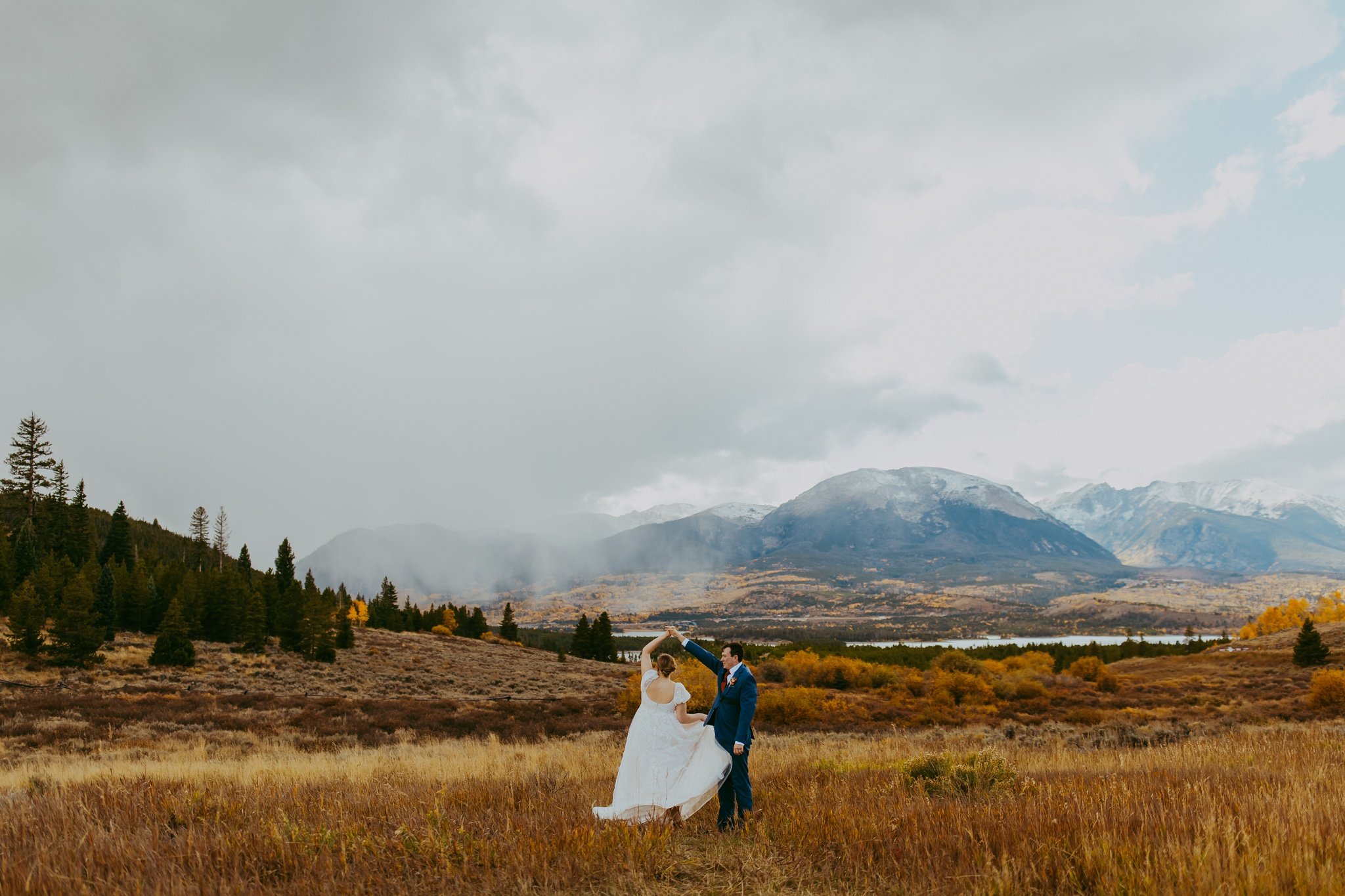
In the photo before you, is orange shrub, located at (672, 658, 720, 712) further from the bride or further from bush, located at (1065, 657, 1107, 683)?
bush, located at (1065, 657, 1107, 683)

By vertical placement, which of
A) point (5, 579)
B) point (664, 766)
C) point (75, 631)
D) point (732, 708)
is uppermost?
point (732, 708)

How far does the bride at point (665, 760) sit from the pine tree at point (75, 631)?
4825cm

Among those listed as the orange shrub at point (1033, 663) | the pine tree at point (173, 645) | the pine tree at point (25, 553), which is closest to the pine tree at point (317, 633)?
the pine tree at point (173, 645)

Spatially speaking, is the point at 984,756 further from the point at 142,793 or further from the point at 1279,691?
the point at 1279,691

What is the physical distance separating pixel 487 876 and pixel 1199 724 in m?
25.7

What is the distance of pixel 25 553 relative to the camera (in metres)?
57.2

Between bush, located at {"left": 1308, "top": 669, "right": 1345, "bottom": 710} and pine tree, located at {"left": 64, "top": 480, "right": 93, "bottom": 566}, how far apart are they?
90227 mm

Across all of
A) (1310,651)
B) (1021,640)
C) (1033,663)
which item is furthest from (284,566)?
(1021,640)

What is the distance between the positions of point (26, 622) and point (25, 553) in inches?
876

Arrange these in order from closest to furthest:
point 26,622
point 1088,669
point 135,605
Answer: point 26,622
point 1088,669
point 135,605

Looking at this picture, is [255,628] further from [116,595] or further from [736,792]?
Result: [736,792]

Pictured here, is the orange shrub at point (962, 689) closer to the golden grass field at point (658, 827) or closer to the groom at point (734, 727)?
the golden grass field at point (658, 827)

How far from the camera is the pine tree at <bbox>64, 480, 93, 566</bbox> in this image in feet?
216

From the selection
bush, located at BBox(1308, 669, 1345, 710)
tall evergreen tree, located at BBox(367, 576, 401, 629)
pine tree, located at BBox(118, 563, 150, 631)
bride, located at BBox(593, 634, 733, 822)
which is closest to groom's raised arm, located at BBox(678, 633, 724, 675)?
bride, located at BBox(593, 634, 733, 822)
